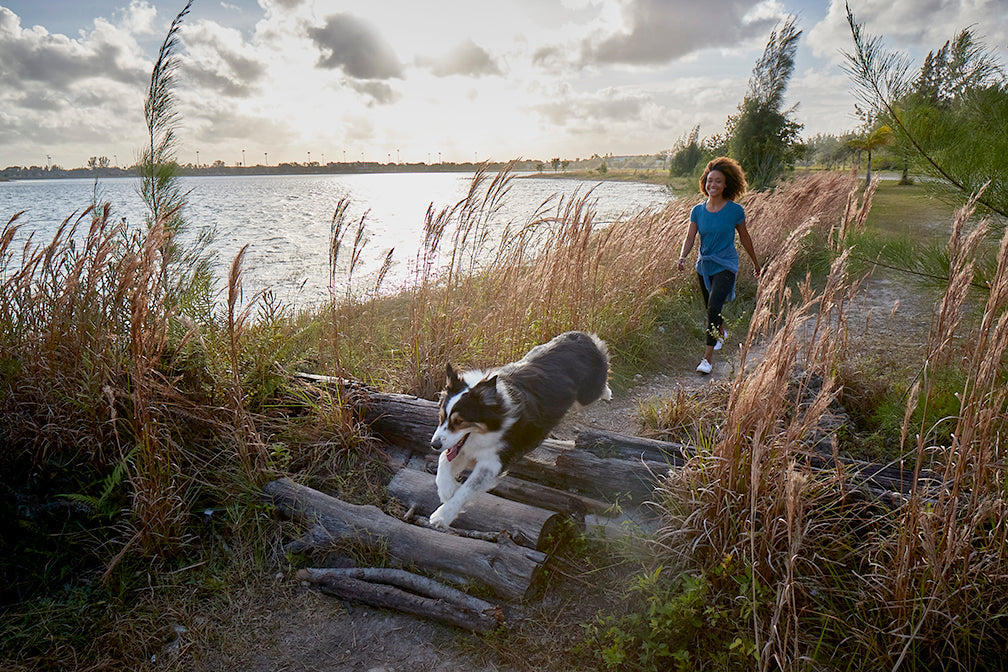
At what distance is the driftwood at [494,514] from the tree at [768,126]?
19539 millimetres

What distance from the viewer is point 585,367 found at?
4020 millimetres

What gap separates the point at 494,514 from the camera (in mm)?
2990

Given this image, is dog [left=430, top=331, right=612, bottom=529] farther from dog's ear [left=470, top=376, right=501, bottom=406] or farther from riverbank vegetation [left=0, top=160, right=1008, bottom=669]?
riverbank vegetation [left=0, top=160, right=1008, bottom=669]

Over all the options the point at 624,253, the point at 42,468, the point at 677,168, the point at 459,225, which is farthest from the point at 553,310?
the point at 677,168

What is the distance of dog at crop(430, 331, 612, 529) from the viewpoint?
3004 mm

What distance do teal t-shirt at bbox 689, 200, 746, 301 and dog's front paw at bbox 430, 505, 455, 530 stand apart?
13.9ft

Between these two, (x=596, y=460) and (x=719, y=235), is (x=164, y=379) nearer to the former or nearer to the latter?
(x=596, y=460)

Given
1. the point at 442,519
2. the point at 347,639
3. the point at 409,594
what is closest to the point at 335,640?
the point at 347,639

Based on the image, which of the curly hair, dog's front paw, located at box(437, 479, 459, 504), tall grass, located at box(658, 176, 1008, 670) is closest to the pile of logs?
dog's front paw, located at box(437, 479, 459, 504)

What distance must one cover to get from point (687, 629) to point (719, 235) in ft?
14.4

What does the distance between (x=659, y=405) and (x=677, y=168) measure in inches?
1561

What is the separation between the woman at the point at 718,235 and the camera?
5.45 metres

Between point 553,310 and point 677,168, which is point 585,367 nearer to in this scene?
point 553,310

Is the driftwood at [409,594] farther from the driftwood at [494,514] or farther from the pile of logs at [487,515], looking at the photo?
the driftwood at [494,514]
